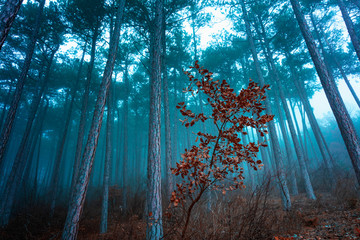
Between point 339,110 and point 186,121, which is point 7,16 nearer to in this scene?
point 186,121

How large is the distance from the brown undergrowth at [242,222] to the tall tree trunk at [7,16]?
4125 millimetres

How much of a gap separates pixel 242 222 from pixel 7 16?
5920mm

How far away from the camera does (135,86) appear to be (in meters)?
17.6

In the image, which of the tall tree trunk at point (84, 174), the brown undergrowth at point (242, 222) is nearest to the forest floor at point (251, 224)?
the brown undergrowth at point (242, 222)

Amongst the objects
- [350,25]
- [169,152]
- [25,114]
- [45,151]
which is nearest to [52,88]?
[25,114]

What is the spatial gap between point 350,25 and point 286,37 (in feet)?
18.8

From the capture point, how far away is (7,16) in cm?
274

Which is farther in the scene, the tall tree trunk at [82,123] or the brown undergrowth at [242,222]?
the tall tree trunk at [82,123]

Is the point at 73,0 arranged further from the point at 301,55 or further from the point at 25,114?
the point at 25,114

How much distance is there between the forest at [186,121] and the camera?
7.93ft

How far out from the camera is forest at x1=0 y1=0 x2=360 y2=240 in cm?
242

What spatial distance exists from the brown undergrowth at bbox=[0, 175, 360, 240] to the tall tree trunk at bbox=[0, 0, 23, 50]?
162 inches

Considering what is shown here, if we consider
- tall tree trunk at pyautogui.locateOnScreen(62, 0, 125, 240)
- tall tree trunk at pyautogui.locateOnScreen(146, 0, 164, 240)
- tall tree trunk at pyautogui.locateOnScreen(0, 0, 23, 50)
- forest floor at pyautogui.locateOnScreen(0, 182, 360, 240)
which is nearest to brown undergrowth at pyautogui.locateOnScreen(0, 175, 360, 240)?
forest floor at pyautogui.locateOnScreen(0, 182, 360, 240)

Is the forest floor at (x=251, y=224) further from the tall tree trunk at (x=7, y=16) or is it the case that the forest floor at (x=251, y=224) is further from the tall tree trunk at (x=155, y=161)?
the tall tree trunk at (x=7, y=16)
